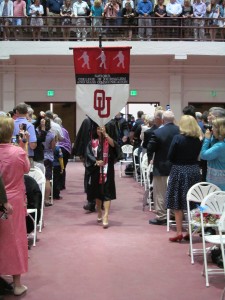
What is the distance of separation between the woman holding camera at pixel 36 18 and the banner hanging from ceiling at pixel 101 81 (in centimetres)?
991

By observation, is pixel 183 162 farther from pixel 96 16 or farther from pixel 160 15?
pixel 160 15

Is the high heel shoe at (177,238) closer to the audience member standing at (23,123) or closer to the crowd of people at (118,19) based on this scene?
the audience member standing at (23,123)

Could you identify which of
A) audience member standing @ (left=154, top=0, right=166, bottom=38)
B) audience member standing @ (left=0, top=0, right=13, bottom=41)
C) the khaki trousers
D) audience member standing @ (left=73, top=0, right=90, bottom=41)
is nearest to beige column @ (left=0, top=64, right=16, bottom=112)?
audience member standing @ (left=0, top=0, right=13, bottom=41)

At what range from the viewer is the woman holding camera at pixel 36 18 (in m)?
17.0

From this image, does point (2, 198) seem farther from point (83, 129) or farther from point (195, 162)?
point (83, 129)

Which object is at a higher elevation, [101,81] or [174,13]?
[174,13]

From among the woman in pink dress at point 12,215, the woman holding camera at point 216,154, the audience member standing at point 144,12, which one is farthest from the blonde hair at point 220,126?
the audience member standing at point 144,12

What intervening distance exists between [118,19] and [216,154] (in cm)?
1188

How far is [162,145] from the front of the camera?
7.51 meters

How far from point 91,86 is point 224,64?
12568 mm

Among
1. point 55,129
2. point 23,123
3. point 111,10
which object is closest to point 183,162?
point 23,123

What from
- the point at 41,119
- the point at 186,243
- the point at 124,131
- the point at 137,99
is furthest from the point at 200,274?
the point at 137,99

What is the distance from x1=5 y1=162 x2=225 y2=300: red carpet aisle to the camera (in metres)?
4.73

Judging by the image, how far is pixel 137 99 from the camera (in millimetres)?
19375
